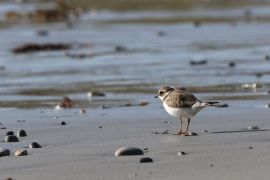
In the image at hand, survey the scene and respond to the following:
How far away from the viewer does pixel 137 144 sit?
8.01 m

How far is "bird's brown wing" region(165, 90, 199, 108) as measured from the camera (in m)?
8.80

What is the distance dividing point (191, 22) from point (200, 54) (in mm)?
10595

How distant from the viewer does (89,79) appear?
1450 centimetres

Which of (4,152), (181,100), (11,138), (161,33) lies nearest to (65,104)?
(181,100)

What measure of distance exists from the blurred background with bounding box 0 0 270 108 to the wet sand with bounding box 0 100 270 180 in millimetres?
939

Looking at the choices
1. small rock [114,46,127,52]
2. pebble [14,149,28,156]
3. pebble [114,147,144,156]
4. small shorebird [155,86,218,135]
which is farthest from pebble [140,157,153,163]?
small rock [114,46,127,52]

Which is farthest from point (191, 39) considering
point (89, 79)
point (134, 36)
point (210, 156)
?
point (210, 156)

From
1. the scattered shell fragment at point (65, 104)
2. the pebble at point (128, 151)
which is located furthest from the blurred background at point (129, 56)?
the pebble at point (128, 151)

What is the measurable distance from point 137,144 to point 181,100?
Answer: 1.02m

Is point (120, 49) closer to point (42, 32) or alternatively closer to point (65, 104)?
point (42, 32)

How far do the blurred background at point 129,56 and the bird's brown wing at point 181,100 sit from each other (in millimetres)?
1996

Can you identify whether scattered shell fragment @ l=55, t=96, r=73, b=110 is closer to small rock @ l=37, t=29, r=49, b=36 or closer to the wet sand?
the wet sand

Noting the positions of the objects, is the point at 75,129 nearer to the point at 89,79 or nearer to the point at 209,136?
the point at 209,136

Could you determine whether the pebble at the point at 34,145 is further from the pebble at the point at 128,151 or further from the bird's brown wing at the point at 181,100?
the bird's brown wing at the point at 181,100
